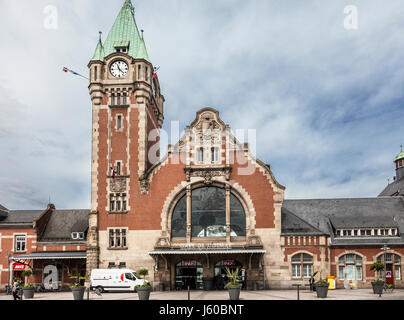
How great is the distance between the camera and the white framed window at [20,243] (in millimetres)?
47469

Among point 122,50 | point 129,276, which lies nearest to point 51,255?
point 129,276

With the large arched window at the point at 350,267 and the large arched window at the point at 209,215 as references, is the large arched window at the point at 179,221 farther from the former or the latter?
the large arched window at the point at 350,267

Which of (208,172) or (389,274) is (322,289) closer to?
(389,274)

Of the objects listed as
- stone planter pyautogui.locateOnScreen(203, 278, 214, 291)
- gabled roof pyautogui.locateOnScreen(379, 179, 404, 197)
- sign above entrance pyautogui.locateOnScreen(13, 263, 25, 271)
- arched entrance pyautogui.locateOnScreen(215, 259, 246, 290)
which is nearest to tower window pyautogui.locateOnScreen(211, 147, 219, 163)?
arched entrance pyautogui.locateOnScreen(215, 259, 246, 290)

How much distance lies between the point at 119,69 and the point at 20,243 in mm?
20661

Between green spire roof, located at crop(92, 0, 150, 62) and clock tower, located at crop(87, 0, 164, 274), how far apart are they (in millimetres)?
101

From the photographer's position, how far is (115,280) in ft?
124

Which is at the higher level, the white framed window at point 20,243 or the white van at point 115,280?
the white framed window at point 20,243

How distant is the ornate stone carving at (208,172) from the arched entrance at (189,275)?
7320 millimetres

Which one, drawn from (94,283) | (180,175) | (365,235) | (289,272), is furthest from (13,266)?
(365,235)

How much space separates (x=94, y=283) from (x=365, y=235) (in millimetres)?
24434

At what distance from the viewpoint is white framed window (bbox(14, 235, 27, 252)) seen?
4747 cm

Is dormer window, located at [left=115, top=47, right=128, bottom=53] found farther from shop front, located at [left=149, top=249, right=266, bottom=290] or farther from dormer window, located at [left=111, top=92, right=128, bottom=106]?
shop front, located at [left=149, top=249, right=266, bottom=290]

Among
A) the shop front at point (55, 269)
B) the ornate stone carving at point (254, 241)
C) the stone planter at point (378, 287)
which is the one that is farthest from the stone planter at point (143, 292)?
the shop front at point (55, 269)
